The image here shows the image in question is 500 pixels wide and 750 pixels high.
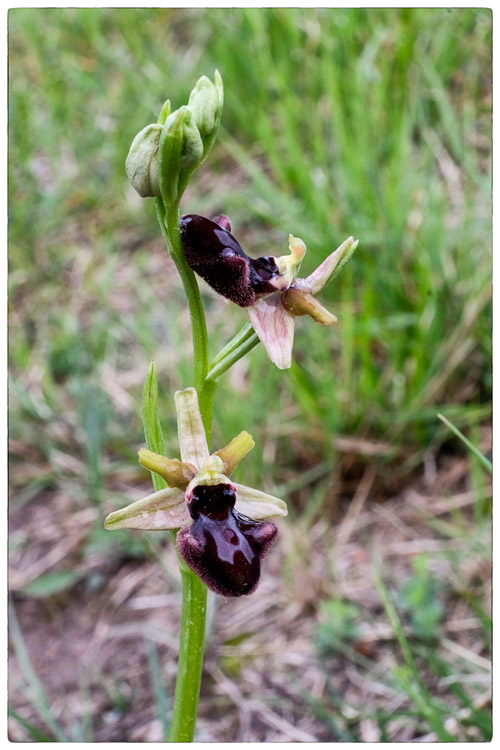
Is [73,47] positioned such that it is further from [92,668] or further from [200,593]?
[200,593]

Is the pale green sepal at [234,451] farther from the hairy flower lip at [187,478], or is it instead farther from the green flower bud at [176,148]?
the green flower bud at [176,148]

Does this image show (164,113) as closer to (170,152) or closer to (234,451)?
(170,152)

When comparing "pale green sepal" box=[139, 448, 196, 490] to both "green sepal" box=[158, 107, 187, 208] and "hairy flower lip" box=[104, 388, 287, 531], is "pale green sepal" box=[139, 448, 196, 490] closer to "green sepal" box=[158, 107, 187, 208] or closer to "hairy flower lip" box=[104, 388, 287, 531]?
"hairy flower lip" box=[104, 388, 287, 531]

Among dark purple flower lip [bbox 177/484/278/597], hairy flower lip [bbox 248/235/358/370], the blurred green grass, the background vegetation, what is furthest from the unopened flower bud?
the blurred green grass

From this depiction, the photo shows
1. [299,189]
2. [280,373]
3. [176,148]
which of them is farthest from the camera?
[299,189]

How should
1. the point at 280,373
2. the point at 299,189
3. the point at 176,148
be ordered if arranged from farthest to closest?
the point at 299,189 < the point at 280,373 < the point at 176,148

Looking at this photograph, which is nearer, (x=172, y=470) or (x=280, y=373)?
(x=172, y=470)

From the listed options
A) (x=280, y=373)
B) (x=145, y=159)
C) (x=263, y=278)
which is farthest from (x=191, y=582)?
(x=280, y=373)

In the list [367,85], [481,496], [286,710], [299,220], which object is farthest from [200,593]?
[367,85]
